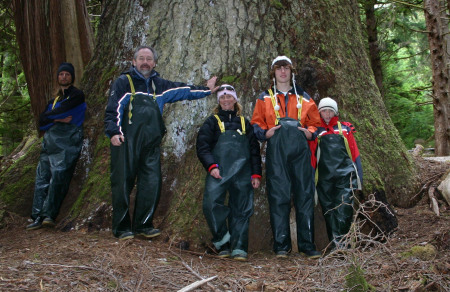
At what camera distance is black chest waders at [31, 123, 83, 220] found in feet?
16.5

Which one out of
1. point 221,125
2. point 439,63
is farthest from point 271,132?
point 439,63

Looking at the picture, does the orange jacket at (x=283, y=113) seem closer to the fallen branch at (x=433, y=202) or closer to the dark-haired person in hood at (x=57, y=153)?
the fallen branch at (x=433, y=202)

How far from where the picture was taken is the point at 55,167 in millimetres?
5078

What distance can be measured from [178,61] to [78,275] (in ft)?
9.49

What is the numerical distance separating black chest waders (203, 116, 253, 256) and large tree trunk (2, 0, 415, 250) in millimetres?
271

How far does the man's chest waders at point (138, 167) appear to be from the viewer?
437 centimetres

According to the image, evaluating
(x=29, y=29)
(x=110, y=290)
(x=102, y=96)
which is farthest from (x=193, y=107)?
(x=29, y=29)

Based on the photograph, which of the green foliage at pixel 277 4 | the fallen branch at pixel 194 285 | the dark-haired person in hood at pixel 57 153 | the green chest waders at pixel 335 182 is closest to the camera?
the fallen branch at pixel 194 285

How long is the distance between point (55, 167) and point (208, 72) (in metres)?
2.21

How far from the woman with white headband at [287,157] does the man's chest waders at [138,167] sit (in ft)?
3.88

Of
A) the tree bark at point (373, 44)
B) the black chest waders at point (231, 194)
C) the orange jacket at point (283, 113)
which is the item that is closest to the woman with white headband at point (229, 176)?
the black chest waders at point (231, 194)

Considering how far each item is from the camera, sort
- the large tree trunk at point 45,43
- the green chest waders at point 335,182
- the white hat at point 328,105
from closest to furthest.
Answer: the green chest waders at point 335,182, the white hat at point 328,105, the large tree trunk at point 45,43

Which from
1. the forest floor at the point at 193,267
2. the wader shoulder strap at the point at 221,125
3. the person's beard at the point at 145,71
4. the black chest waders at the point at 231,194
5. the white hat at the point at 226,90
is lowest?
the forest floor at the point at 193,267

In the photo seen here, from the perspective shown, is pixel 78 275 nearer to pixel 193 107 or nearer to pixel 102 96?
pixel 193 107
